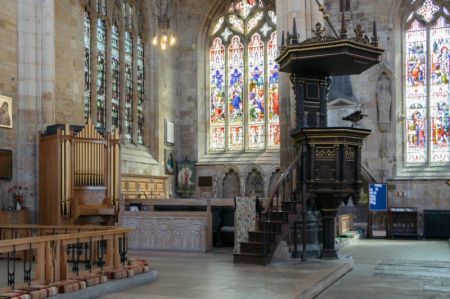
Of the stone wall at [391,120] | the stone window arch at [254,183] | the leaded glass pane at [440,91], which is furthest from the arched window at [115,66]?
the leaded glass pane at [440,91]

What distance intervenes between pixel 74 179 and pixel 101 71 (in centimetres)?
520

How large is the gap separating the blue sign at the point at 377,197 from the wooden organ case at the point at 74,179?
724 centimetres

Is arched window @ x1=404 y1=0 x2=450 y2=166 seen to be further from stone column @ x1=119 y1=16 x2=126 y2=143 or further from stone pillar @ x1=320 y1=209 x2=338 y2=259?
stone pillar @ x1=320 y1=209 x2=338 y2=259

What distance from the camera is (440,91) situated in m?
18.1

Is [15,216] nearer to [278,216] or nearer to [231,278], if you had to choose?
[278,216]

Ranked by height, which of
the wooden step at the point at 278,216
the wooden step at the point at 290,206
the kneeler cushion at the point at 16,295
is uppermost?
the wooden step at the point at 290,206

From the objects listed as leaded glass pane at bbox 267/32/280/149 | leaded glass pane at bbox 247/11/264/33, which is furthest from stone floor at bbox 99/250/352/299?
leaded glass pane at bbox 247/11/264/33

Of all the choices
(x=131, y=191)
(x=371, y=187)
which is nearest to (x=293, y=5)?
(x=371, y=187)

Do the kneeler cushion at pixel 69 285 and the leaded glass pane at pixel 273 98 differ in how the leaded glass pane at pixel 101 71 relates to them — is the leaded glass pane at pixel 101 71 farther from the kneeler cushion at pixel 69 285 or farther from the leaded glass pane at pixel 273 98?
the kneeler cushion at pixel 69 285

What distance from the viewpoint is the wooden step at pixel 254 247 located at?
9.55 metres

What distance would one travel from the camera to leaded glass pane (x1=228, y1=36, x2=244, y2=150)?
21.0 m

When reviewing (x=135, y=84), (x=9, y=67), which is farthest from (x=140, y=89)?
(x=9, y=67)

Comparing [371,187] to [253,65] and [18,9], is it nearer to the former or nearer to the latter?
[253,65]

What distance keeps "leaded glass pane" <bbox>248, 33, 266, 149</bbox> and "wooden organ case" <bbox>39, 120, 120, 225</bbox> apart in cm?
772
